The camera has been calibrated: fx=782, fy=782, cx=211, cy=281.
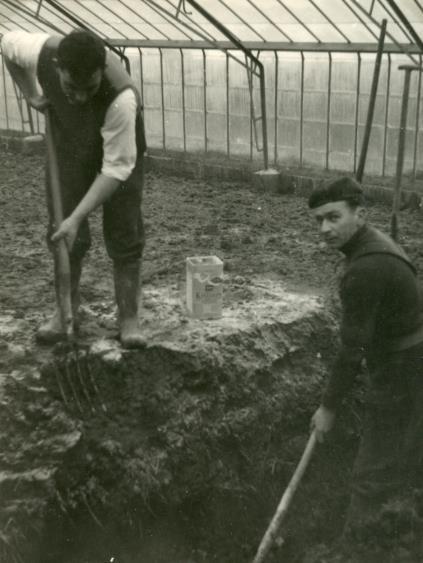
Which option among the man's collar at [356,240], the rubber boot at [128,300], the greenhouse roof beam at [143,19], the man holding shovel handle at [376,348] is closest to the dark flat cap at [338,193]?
the man holding shovel handle at [376,348]

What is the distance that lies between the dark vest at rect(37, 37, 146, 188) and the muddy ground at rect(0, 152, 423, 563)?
1.06 metres

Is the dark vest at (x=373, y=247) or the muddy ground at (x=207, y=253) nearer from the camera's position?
the dark vest at (x=373, y=247)

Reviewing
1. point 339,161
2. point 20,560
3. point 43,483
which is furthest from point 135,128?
point 339,161

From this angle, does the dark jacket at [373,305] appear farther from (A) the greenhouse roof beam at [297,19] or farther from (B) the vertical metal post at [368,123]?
(A) the greenhouse roof beam at [297,19]

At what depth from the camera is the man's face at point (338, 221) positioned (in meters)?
3.46

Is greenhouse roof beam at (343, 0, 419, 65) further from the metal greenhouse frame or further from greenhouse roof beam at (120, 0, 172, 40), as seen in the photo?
greenhouse roof beam at (120, 0, 172, 40)

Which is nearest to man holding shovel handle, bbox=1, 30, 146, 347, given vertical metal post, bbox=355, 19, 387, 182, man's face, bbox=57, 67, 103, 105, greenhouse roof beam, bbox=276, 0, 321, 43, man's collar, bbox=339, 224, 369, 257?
man's face, bbox=57, 67, 103, 105

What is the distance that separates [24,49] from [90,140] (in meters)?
0.59

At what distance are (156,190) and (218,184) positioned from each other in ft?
2.94

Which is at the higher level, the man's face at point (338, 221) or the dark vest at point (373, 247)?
the man's face at point (338, 221)

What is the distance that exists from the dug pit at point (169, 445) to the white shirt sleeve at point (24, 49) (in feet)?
5.06

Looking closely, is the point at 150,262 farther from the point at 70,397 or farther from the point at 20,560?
the point at 20,560

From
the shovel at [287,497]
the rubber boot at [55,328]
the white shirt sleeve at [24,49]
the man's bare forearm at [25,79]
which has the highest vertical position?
the white shirt sleeve at [24,49]

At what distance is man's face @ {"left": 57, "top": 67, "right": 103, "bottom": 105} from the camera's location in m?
3.57
